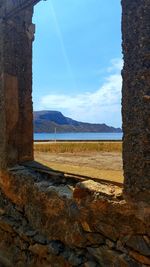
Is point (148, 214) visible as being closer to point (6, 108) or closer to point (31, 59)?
point (6, 108)

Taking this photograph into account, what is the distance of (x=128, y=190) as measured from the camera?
270 centimetres

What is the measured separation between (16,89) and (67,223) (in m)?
1.99

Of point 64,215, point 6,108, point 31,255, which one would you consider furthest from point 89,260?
point 6,108

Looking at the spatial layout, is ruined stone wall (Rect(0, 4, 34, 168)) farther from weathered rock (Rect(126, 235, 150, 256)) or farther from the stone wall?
weathered rock (Rect(126, 235, 150, 256))

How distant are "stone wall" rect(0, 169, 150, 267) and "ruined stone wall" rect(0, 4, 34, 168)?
373 mm

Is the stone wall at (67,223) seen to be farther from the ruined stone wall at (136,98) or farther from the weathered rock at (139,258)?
the ruined stone wall at (136,98)

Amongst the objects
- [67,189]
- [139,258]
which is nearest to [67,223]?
[67,189]

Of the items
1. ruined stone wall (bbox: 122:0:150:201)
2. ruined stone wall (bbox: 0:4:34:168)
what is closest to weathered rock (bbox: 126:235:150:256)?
ruined stone wall (bbox: 122:0:150:201)

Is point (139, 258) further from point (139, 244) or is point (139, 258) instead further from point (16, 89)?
point (16, 89)

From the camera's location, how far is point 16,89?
4535 millimetres

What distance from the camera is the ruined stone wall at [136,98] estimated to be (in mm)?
2578

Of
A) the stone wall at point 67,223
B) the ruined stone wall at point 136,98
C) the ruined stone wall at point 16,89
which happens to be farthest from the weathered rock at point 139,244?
the ruined stone wall at point 16,89

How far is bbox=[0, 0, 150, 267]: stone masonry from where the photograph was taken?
8.56 feet

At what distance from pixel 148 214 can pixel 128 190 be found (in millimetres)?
253
